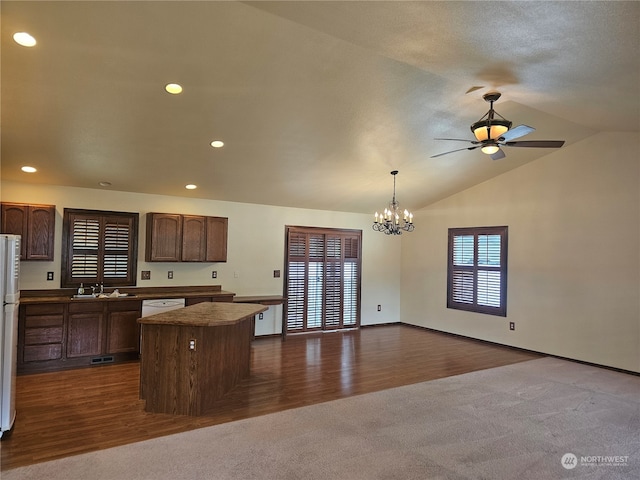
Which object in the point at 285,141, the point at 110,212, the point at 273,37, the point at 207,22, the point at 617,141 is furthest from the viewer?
the point at 110,212

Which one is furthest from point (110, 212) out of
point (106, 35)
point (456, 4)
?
point (456, 4)

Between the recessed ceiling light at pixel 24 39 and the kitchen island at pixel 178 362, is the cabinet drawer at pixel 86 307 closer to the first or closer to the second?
the kitchen island at pixel 178 362

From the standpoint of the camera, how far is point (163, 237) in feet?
19.1

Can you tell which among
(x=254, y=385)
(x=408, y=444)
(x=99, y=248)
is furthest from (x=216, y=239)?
(x=408, y=444)

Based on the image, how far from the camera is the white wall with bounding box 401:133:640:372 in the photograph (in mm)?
5137

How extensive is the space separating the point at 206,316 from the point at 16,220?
3184 millimetres

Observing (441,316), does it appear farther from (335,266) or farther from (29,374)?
(29,374)

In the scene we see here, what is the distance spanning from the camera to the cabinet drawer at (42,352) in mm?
4746

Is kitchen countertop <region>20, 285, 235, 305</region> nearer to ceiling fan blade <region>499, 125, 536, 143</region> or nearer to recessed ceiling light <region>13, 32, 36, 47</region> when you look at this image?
recessed ceiling light <region>13, 32, 36, 47</region>

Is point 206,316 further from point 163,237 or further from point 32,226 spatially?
point 32,226

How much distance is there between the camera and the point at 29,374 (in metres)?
4.70

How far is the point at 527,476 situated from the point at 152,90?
4.12m

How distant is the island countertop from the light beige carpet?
89 centimetres

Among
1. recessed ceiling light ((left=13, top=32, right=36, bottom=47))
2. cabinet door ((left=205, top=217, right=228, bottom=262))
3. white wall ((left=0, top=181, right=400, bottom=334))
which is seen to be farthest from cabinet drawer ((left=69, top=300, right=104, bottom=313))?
recessed ceiling light ((left=13, top=32, right=36, bottom=47))
